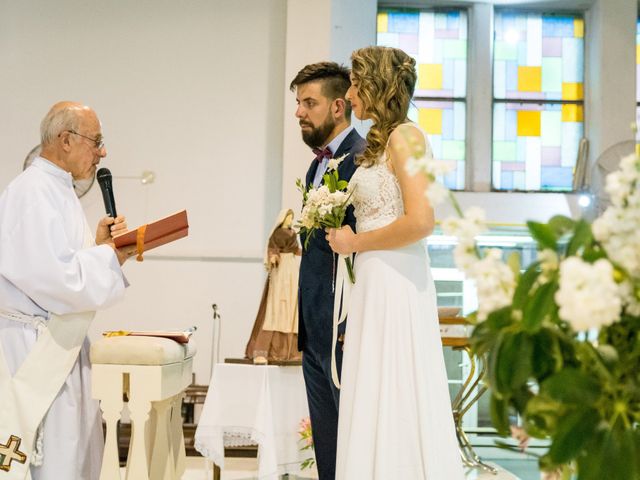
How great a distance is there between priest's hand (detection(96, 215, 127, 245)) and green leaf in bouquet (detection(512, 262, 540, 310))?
2830 millimetres

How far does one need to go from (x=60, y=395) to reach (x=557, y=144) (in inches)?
252

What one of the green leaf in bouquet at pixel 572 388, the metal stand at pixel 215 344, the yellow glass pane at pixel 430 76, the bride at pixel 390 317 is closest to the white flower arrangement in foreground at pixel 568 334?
the green leaf in bouquet at pixel 572 388

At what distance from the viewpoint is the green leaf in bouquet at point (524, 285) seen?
3.62 feet

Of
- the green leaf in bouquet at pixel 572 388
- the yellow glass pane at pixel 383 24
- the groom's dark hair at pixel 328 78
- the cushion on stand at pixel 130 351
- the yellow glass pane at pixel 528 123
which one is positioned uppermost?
the yellow glass pane at pixel 383 24

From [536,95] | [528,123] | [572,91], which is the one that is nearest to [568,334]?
[528,123]

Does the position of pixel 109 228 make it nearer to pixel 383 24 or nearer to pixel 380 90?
pixel 380 90

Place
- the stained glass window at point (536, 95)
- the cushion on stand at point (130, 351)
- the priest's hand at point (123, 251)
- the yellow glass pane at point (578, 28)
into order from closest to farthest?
the cushion on stand at point (130, 351) → the priest's hand at point (123, 251) → the stained glass window at point (536, 95) → the yellow glass pane at point (578, 28)

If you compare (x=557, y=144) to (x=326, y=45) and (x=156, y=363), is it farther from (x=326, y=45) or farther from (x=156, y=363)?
(x=156, y=363)

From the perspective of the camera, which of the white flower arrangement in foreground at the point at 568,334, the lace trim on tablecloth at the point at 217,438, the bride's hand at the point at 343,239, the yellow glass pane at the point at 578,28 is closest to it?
the white flower arrangement in foreground at the point at 568,334

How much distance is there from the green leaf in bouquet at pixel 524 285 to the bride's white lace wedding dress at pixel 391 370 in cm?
184

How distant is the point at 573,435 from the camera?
1033mm

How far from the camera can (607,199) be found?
7.35 metres

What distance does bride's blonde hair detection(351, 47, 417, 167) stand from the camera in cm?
310

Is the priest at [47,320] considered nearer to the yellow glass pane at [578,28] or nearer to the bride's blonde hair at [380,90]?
the bride's blonde hair at [380,90]
